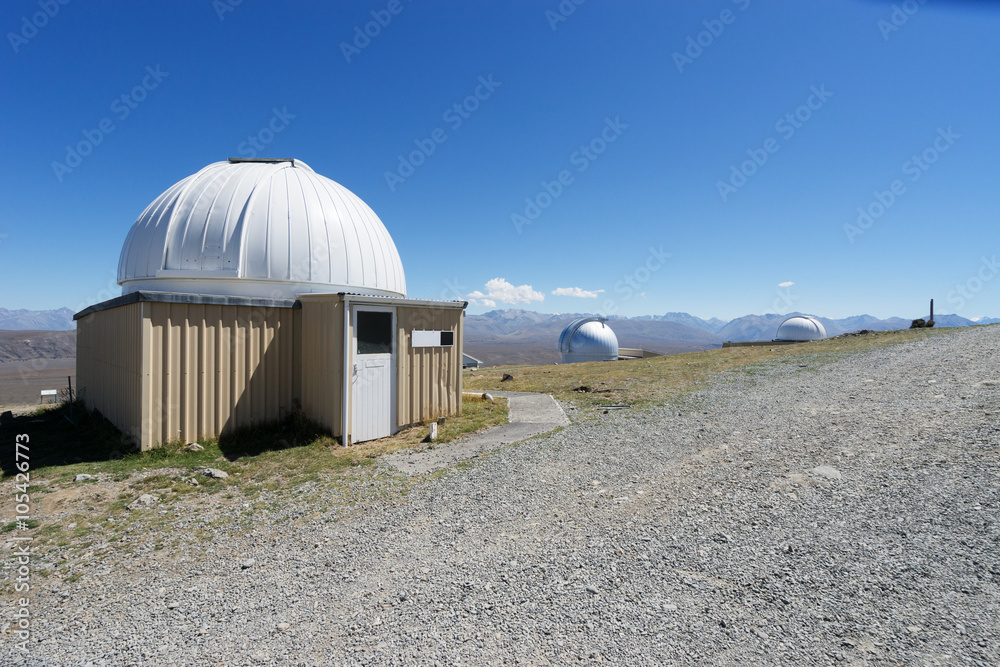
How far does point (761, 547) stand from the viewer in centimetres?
423

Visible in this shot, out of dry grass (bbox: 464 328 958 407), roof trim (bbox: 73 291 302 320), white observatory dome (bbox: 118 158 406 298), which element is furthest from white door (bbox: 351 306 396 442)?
dry grass (bbox: 464 328 958 407)

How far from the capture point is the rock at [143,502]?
589 centimetres

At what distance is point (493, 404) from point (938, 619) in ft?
31.9

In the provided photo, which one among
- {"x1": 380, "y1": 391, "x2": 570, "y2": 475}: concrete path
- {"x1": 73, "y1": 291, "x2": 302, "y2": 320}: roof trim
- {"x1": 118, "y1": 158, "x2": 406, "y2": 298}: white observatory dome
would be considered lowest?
{"x1": 380, "y1": 391, "x2": 570, "y2": 475}: concrete path

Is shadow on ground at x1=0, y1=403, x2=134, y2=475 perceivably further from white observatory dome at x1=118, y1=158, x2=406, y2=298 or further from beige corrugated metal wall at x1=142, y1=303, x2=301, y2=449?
white observatory dome at x1=118, y1=158, x2=406, y2=298

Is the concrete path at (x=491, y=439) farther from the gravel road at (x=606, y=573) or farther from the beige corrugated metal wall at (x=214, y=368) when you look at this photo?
the beige corrugated metal wall at (x=214, y=368)

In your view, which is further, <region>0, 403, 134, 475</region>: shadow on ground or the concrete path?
<region>0, 403, 134, 475</region>: shadow on ground

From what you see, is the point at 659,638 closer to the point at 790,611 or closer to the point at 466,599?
the point at 790,611

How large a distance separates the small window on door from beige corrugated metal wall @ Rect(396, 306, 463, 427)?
0.22 metres

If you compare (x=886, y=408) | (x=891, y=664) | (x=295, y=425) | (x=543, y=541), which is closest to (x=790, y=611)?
(x=891, y=664)

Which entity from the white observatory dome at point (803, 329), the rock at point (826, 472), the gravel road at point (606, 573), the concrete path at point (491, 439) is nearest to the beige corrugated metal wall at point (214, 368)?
the concrete path at point (491, 439)

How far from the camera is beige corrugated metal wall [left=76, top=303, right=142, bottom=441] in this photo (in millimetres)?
8180

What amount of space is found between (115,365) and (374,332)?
5.59 metres

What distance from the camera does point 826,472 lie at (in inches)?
232
